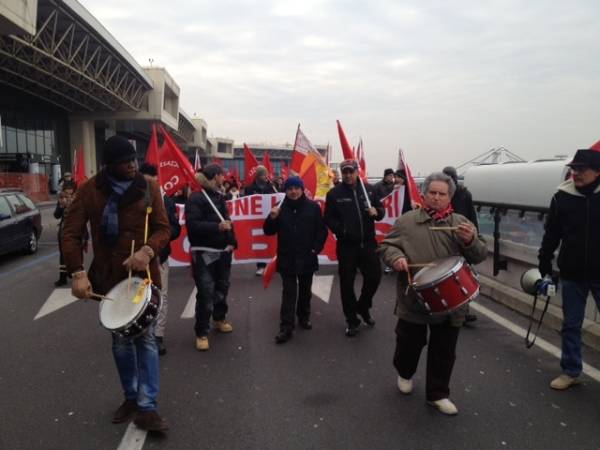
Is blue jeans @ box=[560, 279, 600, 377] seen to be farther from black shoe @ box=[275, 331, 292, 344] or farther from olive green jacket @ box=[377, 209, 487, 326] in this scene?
black shoe @ box=[275, 331, 292, 344]

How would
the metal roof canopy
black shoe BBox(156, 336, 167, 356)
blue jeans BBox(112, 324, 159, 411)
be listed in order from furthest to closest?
1. the metal roof canopy
2. black shoe BBox(156, 336, 167, 356)
3. blue jeans BBox(112, 324, 159, 411)

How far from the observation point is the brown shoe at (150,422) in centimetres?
319

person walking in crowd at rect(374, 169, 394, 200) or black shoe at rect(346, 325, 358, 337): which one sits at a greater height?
person walking in crowd at rect(374, 169, 394, 200)

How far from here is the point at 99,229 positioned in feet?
10.5

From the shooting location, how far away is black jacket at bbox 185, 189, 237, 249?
193 inches

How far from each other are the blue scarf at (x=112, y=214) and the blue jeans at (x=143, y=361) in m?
0.66

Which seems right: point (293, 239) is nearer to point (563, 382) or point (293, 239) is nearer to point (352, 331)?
point (352, 331)

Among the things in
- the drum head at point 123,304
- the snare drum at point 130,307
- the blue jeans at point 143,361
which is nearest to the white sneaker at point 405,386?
the blue jeans at point 143,361

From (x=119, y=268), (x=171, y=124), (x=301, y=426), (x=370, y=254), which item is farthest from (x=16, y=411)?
(x=171, y=124)

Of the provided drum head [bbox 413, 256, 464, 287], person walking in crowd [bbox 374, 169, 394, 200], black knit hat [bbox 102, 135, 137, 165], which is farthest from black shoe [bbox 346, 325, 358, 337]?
person walking in crowd [bbox 374, 169, 394, 200]

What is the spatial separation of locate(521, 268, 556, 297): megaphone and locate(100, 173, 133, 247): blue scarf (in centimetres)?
340

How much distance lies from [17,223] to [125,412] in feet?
30.6

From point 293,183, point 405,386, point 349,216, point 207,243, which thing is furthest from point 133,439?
point 349,216

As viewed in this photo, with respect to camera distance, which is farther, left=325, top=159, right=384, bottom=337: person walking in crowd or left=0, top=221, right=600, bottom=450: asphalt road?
left=325, top=159, right=384, bottom=337: person walking in crowd
